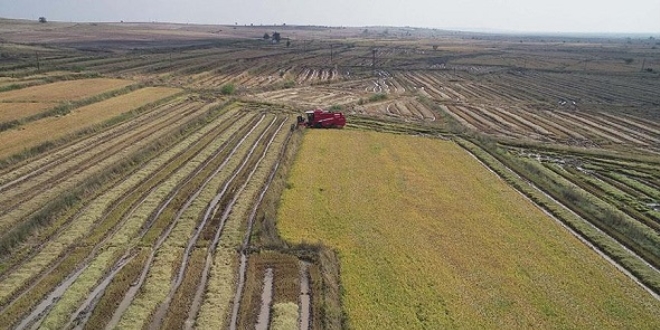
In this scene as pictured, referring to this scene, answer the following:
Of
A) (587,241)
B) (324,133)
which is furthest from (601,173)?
(324,133)

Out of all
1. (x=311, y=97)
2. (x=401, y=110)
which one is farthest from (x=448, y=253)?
(x=311, y=97)

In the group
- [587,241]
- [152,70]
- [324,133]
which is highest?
[152,70]

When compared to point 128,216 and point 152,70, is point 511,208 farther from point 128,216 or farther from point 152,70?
point 152,70

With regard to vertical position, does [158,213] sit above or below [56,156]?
below

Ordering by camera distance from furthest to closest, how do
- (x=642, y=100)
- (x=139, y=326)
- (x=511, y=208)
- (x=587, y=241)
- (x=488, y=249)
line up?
(x=642, y=100), (x=511, y=208), (x=587, y=241), (x=488, y=249), (x=139, y=326)

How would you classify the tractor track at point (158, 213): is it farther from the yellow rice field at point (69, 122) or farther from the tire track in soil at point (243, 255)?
the yellow rice field at point (69, 122)

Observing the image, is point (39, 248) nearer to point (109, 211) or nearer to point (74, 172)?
point (109, 211)

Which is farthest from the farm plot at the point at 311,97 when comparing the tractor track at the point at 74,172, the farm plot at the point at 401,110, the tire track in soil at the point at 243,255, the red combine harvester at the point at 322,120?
the tire track in soil at the point at 243,255

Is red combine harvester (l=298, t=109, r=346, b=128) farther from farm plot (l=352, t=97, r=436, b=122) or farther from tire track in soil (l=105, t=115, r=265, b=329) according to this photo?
tire track in soil (l=105, t=115, r=265, b=329)
